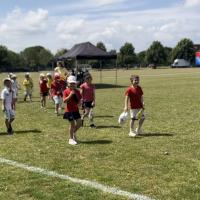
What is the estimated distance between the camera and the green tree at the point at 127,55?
144 m

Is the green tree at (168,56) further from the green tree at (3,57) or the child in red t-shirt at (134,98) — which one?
the child in red t-shirt at (134,98)

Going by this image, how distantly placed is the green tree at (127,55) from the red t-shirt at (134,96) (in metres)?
132

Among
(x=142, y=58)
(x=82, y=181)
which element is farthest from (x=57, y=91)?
(x=142, y=58)

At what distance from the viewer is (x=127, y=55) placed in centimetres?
14725

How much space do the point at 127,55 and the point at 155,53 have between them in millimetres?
8771

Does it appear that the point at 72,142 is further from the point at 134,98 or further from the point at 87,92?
the point at 87,92

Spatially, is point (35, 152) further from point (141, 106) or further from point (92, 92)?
point (92, 92)

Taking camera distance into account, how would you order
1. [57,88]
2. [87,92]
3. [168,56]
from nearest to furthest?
[87,92] → [57,88] → [168,56]

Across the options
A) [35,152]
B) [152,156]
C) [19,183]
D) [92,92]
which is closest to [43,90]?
[92,92]

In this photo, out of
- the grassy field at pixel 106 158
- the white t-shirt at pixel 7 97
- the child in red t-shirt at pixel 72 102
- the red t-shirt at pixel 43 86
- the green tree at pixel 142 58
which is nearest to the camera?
the grassy field at pixel 106 158

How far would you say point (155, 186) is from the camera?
23.7ft

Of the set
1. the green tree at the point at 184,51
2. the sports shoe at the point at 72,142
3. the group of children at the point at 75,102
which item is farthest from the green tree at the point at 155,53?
the sports shoe at the point at 72,142

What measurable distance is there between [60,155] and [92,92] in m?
4.66

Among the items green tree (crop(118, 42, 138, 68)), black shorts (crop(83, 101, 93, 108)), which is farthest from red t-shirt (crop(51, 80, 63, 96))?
green tree (crop(118, 42, 138, 68))
